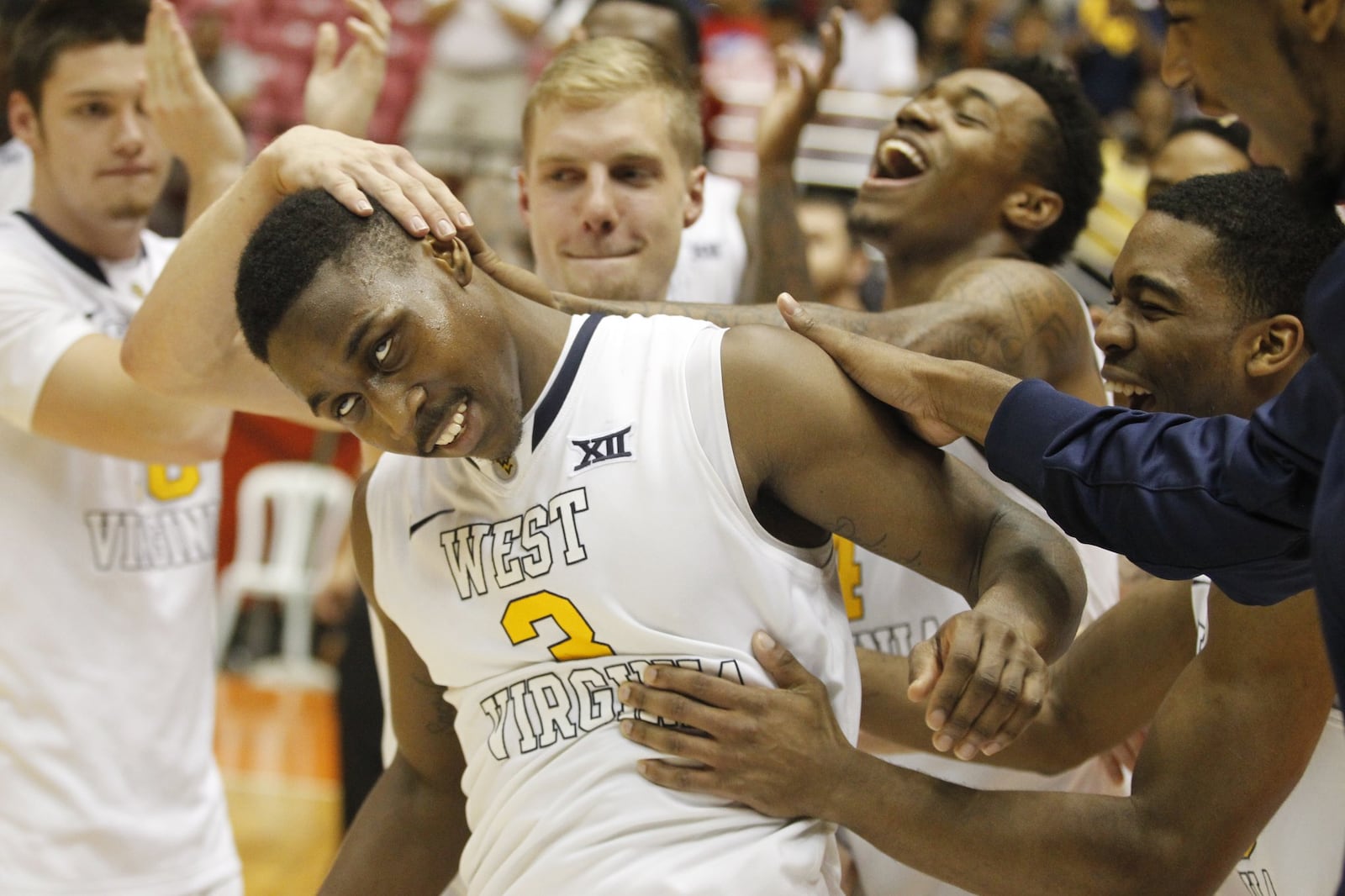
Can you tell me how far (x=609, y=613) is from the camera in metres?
2.32

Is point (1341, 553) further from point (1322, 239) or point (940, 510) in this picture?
point (1322, 239)

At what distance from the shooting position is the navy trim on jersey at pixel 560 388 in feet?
8.02

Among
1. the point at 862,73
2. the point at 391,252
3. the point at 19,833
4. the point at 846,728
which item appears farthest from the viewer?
the point at 862,73

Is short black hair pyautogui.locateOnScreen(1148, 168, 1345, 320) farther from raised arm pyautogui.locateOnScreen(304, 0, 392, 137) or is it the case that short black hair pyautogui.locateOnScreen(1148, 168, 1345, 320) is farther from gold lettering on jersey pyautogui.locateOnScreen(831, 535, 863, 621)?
raised arm pyautogui.locateOnScreen(304, 0, 392, 137)

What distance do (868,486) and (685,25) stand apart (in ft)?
11.5

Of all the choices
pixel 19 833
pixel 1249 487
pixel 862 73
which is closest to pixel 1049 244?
pixel 1249 487

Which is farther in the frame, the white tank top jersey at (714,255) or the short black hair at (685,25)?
the short black hair at (685,25)

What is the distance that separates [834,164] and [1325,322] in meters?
8.92

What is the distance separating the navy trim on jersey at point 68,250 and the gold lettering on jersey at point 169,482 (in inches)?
21.3

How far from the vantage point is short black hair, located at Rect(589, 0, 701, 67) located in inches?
209

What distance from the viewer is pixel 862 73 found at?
11422mm

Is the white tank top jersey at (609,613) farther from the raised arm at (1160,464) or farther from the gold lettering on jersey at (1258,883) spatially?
the gold lettering on jersey at (1258,883)

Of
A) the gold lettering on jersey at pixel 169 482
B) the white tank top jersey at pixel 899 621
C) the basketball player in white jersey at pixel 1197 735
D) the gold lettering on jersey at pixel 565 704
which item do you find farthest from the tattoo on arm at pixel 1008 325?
the gold lettering on jersey at pixel 169 482

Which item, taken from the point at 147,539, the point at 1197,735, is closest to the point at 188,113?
the point at 147,539
